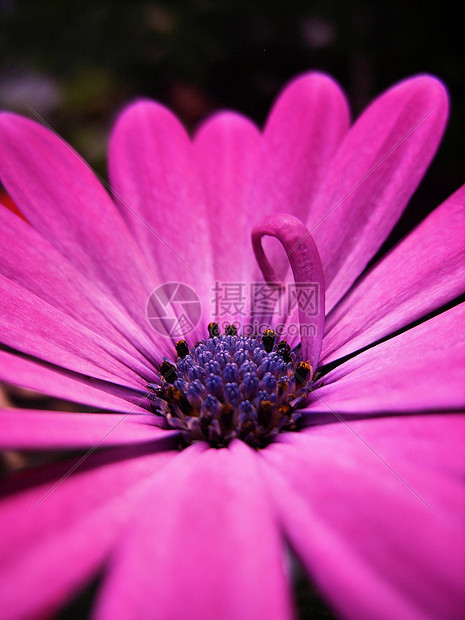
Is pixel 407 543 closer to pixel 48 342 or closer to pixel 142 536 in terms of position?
pixel 142 536

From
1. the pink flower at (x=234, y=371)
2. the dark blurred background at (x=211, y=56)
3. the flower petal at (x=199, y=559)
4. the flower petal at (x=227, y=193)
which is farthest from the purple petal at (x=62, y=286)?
the dark blurred background at (x=211, y=56)

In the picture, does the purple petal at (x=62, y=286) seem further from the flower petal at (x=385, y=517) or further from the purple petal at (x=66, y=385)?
the flower petal at (x=385, y=517)

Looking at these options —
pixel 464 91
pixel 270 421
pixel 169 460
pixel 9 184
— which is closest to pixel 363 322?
pixel 270 421

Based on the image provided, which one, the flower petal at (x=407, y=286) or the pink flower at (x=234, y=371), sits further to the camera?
the flower petal at (x=407, y=286)

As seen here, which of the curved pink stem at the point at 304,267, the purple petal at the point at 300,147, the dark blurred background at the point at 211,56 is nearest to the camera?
the curved pink stem at the point at 304,267

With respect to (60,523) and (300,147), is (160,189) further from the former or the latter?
(60,523)

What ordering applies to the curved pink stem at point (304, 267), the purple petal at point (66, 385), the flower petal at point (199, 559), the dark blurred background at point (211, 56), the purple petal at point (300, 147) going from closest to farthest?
the flower petal at point (199, 559)
the purple petal at point (66, 385)
the curved pink stem at point (304, 267)
the purple petal at point (300, 147)
the dark blurred background at point (211, 56)

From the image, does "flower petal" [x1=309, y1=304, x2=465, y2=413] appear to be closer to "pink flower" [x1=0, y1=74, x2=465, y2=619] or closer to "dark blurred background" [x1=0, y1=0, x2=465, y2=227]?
"pink flower" [x1=0, y1=74, x2=465, y2=619]
